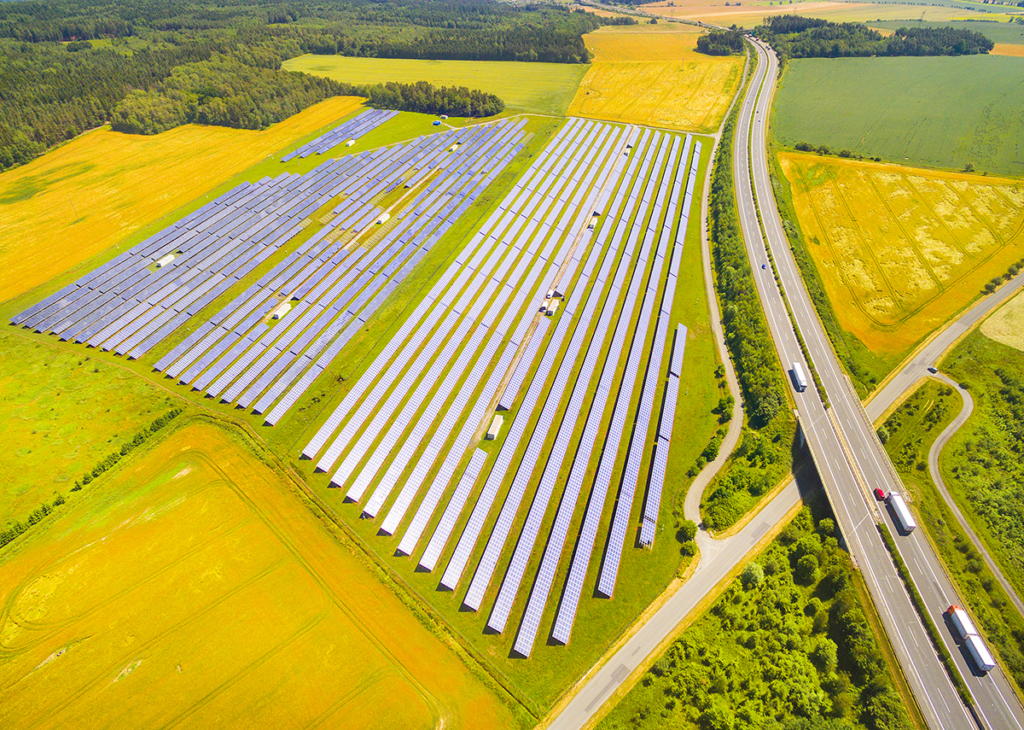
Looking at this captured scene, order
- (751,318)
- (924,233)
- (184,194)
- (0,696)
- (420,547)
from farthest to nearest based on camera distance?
(184,194) → (924,233) → (751,318) → (420,547) → (0,696)

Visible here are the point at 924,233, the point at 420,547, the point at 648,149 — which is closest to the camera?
the point at 420,547

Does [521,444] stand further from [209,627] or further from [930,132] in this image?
[930,132]

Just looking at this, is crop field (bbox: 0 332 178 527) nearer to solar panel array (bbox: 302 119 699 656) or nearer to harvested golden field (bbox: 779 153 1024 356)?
solar panel array (bbox: 302 119 699 656)

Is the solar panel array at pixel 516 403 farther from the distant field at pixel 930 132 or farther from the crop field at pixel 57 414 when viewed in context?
the distant field at pixel 930 132

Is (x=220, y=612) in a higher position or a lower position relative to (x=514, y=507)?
lower

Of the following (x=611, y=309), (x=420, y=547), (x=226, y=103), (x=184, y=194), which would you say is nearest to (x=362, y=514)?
(x=420, y=547)

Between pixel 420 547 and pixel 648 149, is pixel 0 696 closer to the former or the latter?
pixel 420 547

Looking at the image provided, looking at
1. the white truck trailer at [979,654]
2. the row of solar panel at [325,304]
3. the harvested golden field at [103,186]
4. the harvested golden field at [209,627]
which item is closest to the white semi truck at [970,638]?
the white truck trailer at [979,654]

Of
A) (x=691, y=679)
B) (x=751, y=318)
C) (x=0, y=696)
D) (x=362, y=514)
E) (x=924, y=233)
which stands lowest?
(x=0, y=696)
